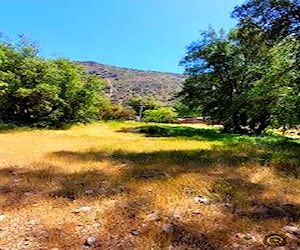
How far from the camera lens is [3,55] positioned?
22.2 meters

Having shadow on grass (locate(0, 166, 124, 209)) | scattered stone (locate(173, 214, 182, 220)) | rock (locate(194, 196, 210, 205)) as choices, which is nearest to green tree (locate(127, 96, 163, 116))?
shadow on grass (locate(0, 166, 124, 209))

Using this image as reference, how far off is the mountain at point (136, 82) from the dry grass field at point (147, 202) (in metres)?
76.3

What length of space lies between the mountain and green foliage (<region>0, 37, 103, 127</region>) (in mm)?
60495

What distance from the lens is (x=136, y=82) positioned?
99125 mm

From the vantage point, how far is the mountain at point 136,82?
91062 millimetres

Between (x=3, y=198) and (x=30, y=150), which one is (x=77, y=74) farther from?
(x=3, y=198)

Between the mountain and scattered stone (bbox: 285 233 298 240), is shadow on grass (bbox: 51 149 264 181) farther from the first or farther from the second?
the mountain

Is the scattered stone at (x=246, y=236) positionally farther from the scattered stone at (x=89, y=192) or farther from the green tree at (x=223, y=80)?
the green tree at (x=223, y=80)

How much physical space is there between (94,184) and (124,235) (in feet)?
7.42

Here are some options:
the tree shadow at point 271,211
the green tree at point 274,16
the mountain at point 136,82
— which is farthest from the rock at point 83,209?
the mountain at point 136,82

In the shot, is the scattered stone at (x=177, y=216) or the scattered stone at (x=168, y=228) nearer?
the scattered stone at (x=168, y=228)

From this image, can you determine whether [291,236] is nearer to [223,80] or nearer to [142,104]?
[223,80]

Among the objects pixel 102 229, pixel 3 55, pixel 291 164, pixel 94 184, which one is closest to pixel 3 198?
pixel 94 184

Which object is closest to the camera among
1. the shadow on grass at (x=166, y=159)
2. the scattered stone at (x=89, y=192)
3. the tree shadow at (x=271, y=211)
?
the tree shadow at (x=271, y=211)
